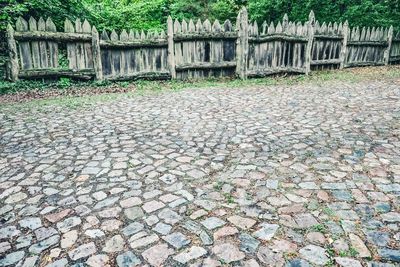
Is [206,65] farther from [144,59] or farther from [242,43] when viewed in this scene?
[144,59]

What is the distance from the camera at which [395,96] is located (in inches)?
286

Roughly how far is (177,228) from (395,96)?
21.6ft

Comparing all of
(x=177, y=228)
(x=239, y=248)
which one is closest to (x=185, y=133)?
(x=177, y=228)

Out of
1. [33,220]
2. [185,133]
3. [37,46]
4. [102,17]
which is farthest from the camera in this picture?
[102,17]

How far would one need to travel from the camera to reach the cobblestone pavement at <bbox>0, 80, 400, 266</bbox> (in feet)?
7.79

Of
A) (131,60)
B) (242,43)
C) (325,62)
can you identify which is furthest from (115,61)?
(325,62)

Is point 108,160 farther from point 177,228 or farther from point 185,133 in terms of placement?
point 177,228

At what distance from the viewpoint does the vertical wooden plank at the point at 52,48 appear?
8.38 m

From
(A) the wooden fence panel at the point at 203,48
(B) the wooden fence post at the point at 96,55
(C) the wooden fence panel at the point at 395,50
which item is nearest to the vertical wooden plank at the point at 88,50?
(B) the wooden fence post at the point at 96,55

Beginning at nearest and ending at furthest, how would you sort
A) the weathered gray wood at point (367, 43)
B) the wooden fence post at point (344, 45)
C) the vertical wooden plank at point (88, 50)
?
the vertical wooden plank at point (88, 50) < the wooden fence post at point (344, 45) < the weathered gray wood at point (367, 43)

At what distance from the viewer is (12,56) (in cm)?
820

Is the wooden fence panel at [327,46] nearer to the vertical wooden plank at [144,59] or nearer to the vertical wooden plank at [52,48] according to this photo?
the vertical wooden plank at [144,59]

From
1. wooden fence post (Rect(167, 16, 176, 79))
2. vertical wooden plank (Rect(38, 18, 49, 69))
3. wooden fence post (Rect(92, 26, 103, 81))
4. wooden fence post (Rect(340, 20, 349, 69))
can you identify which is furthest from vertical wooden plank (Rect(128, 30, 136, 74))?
wooden fence post (Rect(340, 20, 349, 69))

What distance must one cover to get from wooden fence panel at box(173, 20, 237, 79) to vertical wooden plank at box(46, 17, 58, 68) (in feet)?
10.2
